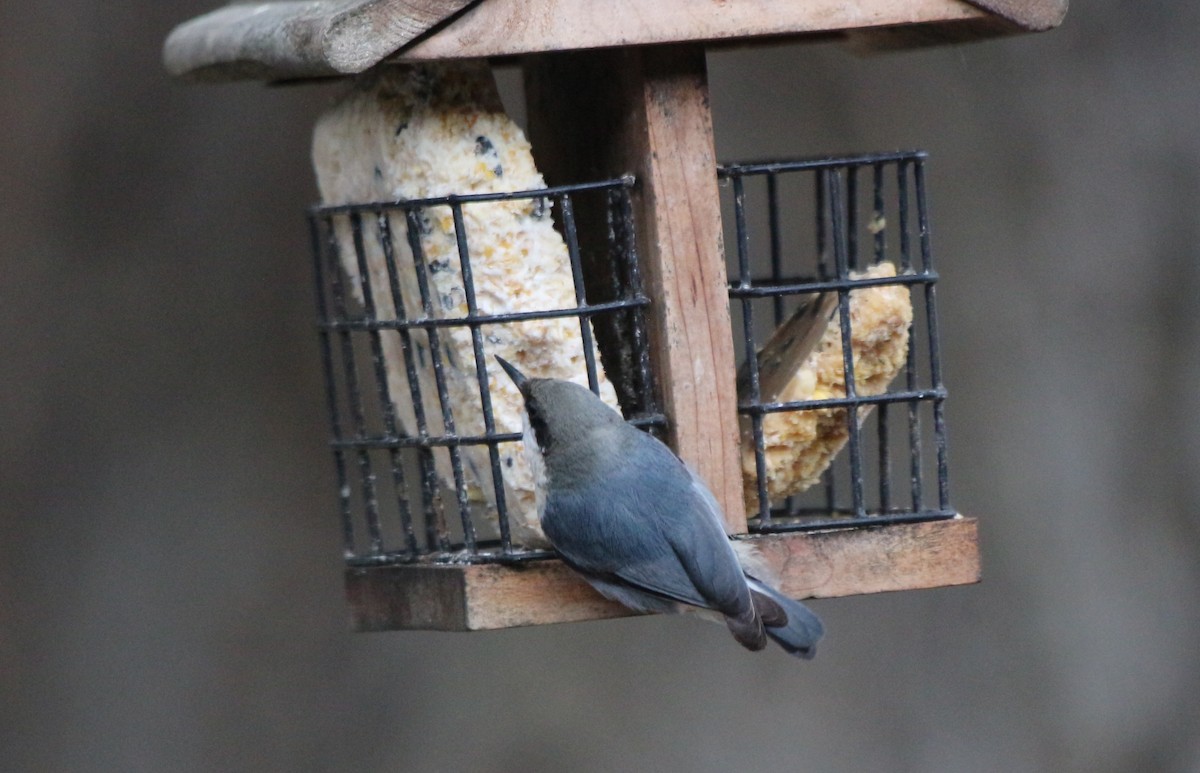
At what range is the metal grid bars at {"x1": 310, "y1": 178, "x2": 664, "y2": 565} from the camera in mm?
2293

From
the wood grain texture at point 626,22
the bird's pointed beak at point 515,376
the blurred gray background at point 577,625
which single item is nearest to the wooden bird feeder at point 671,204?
the wood grain texture at point 626,22

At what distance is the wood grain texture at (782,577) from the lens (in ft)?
7.26

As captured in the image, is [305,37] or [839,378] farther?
[839,378]

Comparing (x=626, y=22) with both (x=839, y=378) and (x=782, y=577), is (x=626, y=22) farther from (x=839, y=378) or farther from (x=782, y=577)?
(x=782, y=577)

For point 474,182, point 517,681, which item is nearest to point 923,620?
point 517,681

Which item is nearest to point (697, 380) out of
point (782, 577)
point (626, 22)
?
point (782, 577)

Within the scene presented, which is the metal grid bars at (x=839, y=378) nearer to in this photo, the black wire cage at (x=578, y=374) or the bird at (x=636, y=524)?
the black wire cage at (x=578, y=374)

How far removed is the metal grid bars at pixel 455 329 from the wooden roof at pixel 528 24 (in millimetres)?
225

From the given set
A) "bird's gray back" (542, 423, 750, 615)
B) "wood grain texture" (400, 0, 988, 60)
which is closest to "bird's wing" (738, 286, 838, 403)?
"bird's gray back" (542, 423, 750, 615)

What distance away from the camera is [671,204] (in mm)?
2281

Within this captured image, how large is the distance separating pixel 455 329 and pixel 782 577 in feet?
1.92

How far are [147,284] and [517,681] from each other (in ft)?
3.96

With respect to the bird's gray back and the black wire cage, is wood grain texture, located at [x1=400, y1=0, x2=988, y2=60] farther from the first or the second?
the bird's gray back

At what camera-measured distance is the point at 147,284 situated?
3486 millimetres
